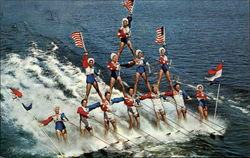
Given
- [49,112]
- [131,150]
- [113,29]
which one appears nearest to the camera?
[131,150]

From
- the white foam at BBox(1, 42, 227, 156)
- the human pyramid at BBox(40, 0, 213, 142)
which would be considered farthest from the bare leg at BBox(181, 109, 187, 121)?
the white foam at BBox(1, 42, 227, 156)

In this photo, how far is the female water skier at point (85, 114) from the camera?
60.8 feet

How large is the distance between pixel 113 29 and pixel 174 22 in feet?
32.4

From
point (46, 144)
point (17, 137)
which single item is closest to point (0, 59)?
point (17, 137)

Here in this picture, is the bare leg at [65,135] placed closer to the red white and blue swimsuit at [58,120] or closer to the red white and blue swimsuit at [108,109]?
the red white and blue swimsuit at [58,120]

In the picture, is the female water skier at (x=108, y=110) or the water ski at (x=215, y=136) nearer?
the female water skier at (x=108, y=110)

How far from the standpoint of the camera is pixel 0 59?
36.3 meters

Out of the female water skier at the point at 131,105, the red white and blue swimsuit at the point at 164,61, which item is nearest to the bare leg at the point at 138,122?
the female water skier at the point at 131,105

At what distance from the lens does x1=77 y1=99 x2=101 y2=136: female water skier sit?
60.8 feet

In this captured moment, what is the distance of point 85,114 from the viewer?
1848 centimetres

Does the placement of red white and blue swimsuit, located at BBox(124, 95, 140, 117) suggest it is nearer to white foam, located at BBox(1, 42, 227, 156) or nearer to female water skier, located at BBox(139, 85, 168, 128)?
female water skier, located at BBox(139, 85, 168, 128)

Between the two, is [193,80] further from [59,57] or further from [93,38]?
[93,38]

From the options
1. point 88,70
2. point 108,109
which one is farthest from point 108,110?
point 88,70

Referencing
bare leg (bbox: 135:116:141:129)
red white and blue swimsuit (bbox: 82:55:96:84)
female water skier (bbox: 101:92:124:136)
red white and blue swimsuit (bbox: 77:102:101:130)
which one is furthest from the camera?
red white and blue swimsuit (bbox: 82:55:96:84)
